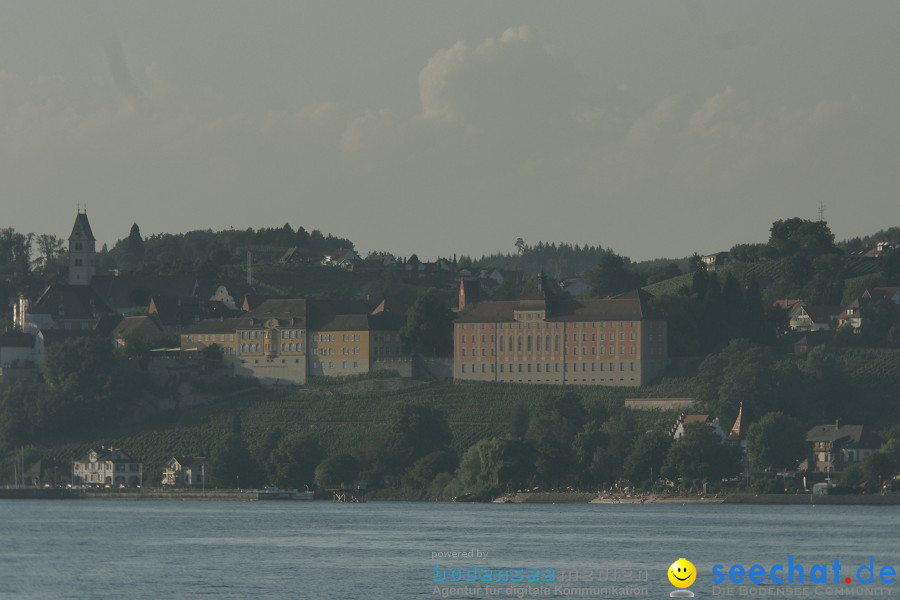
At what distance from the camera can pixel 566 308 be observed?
156 metres

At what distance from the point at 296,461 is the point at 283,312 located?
29.3 metres

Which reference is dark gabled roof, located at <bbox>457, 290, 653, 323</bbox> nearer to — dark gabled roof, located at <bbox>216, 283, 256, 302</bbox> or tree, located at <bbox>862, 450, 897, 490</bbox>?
dark gabled roof, located at <bbox>216, 283, 256, 302</bbox>

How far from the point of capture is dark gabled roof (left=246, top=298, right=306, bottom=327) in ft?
526

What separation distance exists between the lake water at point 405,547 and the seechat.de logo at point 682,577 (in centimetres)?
38

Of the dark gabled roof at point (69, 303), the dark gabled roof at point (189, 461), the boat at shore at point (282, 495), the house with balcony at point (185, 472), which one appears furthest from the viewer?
the dark gabled roof at point (69, 303)

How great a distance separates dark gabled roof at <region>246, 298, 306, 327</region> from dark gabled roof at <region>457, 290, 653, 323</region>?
38.1 feet

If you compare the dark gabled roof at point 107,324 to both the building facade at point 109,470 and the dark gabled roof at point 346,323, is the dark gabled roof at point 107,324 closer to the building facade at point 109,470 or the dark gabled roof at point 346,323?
the dark gabled roof at point 346,323

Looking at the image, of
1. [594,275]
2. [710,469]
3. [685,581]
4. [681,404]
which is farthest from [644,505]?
[594,275]

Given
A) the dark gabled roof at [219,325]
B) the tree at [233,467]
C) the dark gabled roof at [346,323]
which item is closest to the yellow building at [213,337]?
the dark gabled roof at [219,325]

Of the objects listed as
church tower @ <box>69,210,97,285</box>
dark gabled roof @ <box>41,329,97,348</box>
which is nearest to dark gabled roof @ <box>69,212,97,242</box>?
church tower @ <box>69,210,97,285</box>

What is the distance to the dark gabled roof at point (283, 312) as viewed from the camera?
160 m

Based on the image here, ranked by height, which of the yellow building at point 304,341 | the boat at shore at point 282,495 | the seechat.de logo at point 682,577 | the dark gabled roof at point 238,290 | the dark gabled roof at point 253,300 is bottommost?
the boat at shore at point 282,495

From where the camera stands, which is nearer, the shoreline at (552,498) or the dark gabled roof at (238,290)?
the shoreline at (552,498)

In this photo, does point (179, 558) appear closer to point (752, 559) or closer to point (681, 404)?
point (752, 559)
